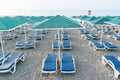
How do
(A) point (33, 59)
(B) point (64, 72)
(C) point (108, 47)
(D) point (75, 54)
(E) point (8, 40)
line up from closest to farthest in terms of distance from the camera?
(B) point (64, 72), (A) point (33, 59), (D) point (75, 54), (C) point (108, 47), (E) point (8, 40)

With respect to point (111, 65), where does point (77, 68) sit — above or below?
below

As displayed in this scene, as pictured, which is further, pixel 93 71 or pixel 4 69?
pixel 93 71

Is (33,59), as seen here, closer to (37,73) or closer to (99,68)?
(37,73)

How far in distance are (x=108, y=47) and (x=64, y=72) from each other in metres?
5.22

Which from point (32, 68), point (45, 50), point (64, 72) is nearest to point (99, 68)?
point (64, 72)

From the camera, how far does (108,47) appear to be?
435 inches

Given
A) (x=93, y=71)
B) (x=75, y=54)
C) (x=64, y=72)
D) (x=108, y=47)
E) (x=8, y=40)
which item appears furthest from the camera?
(x=8, y=40)

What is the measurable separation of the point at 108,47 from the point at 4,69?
23.4 feet

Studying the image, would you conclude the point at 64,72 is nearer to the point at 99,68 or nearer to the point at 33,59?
the point at 99,68

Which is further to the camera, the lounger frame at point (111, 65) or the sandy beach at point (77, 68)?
the sandy beach at point (77, 68)

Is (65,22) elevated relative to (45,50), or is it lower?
elevated

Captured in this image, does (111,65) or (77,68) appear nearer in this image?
(111,65)

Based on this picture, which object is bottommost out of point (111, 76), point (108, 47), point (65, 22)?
point (111, 76)

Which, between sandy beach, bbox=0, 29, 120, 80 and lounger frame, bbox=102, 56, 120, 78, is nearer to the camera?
lounger frame, bbox=102, 56, 120, 78
